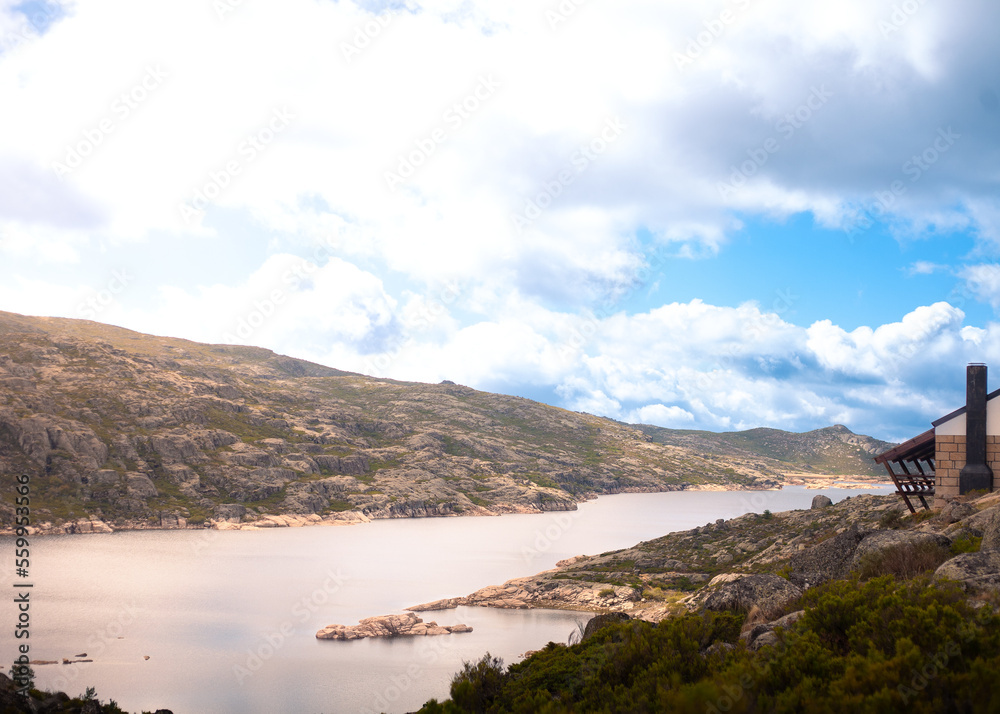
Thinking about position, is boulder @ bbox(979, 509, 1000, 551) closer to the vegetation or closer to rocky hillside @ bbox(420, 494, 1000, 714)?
rocky hillside @ bbox(420, 494, 1000, 714)

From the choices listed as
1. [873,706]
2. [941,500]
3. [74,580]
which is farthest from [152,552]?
[873,706]

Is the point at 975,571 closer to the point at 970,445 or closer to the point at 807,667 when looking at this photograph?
the point at 807,667

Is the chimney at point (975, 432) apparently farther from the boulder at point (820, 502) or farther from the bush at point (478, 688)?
the boulder at point (820, 502)

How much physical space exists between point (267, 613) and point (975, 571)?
80432 millimetres

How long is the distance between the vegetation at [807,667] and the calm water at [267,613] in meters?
32.3

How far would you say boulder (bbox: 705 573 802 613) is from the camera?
21.2m

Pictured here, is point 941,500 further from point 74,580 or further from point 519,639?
point 74,580

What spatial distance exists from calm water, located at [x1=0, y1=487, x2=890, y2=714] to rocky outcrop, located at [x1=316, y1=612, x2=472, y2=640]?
1.94 meters

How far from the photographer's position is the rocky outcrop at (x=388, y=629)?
2682 inches

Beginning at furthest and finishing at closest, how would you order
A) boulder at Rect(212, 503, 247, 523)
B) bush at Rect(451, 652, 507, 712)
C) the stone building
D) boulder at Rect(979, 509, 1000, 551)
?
boulder at Rect(212, 503, 247, 523), the stone building, boulder at Rect(979, 509, 1000, 551), bush at Rect(451, 652, 507, 712)

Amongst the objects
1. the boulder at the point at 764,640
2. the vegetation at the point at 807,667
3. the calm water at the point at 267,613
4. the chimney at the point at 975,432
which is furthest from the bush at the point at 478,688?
the chimney at the point at 975,432

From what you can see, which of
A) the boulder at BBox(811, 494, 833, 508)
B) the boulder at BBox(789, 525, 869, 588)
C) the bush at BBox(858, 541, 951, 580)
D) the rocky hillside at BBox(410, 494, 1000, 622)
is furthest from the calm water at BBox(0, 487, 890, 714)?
the boulder at BBox(811, 494, 833, 508)

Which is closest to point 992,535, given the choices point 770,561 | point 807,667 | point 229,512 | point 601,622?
point 807,667

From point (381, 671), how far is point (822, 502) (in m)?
66.5
